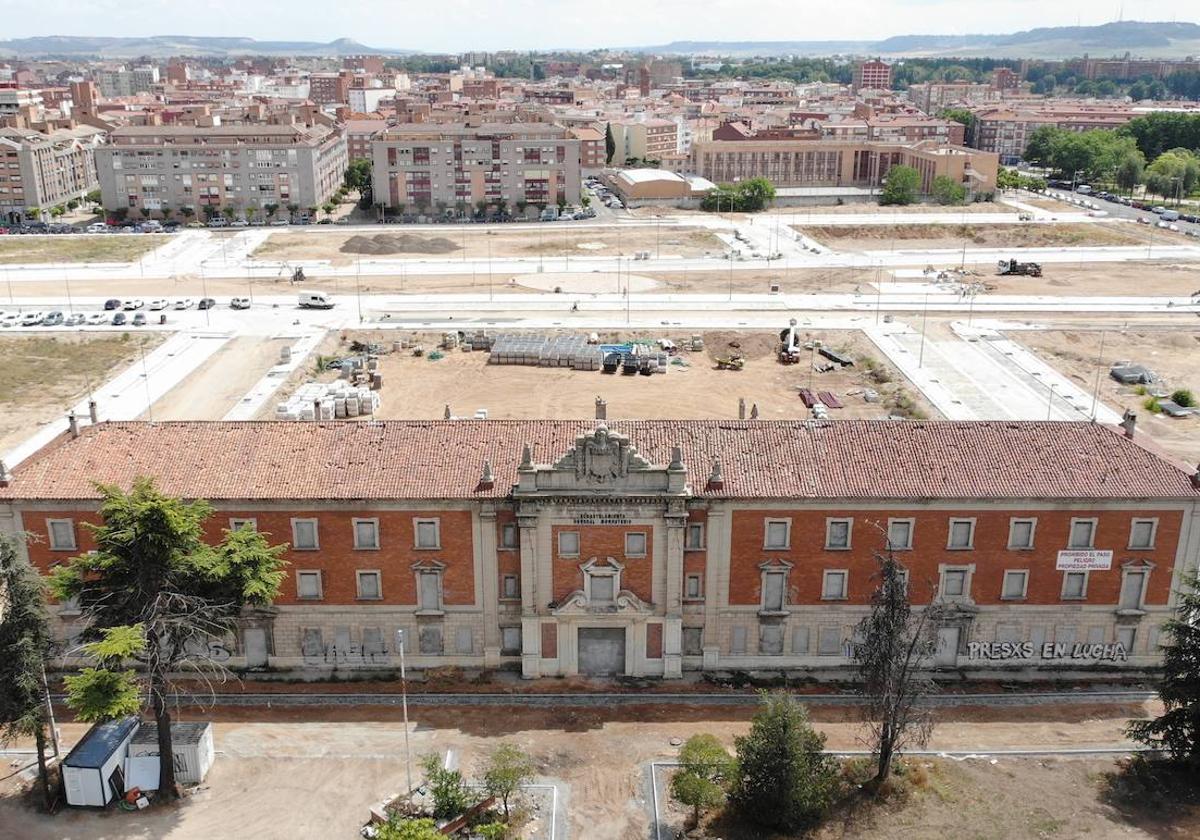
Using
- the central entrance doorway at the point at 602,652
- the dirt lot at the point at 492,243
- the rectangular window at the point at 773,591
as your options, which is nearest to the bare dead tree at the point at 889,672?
the rectangular window at the point at 773,591

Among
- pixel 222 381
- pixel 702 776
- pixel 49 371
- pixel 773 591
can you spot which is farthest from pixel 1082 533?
pixel 49 371

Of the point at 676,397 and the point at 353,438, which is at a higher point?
the point at 353,438

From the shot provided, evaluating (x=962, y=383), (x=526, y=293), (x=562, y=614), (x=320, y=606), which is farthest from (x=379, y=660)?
(x=526, y=293)

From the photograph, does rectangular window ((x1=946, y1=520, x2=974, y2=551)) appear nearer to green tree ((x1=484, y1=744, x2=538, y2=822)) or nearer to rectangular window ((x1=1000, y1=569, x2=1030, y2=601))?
rectangular window ((x1=1000, y1=569, x2=1030, y2=601))

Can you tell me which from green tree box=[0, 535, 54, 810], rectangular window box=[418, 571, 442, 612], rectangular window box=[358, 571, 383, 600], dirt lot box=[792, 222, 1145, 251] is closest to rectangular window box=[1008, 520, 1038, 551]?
rectangular window box=[418, 571, 442, 612]

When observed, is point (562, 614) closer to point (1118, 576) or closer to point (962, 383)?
point (1118, 576)
